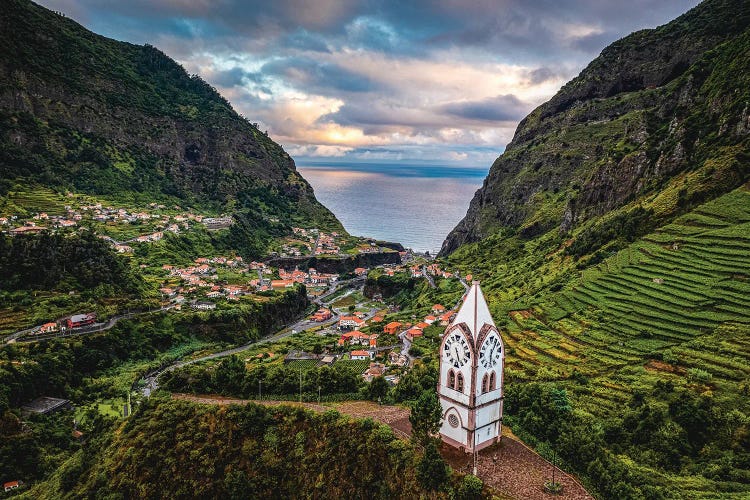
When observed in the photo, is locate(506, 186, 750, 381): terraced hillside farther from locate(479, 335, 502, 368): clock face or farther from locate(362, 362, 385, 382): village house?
locate(479, 335, 502, 368): clock face

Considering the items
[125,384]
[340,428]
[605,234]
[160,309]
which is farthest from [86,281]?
[605,234]

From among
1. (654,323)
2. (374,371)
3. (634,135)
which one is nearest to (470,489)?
(654,323)

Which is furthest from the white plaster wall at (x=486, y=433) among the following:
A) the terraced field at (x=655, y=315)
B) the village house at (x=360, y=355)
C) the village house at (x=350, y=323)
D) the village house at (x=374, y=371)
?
the village house at (x=350, y=323)

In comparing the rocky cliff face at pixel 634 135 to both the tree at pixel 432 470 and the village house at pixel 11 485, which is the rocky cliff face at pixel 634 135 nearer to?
the tree at pixel 432 470

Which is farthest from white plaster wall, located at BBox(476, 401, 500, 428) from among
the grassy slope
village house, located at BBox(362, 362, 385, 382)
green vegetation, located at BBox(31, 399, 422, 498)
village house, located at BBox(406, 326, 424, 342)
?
village house, located at BBox(406, 326, 424, 342)

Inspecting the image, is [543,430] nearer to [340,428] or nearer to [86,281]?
[340,428]

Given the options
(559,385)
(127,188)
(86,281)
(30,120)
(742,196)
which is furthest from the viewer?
(127,188)

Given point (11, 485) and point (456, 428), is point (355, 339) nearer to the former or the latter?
point (11, 485)
